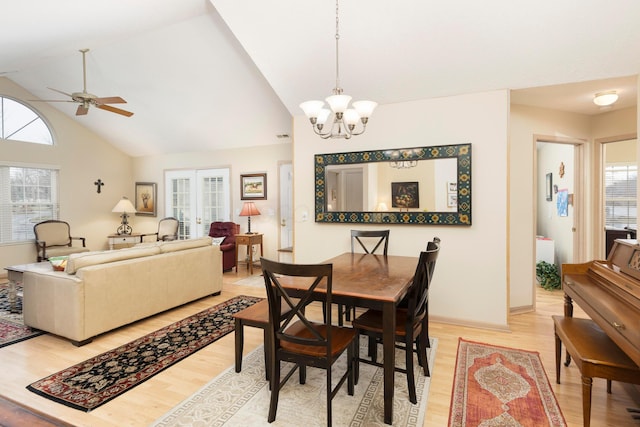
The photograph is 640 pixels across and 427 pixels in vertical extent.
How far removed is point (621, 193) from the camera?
5.83 meters

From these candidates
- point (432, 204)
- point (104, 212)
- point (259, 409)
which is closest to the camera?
point (259, 409)

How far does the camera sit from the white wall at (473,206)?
3365 millimetres

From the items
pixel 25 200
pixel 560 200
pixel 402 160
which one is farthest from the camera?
pixel 25 200

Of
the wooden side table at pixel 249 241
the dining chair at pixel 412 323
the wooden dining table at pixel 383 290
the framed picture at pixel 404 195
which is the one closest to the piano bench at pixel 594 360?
the dining chair at pixel 412 323

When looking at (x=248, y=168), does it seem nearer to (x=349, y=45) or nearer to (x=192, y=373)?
(x=349, y=45)

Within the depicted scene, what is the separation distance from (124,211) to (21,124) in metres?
2.27

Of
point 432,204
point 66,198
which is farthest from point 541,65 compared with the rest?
point 66,198

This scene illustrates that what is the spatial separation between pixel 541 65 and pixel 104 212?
26.8 ft

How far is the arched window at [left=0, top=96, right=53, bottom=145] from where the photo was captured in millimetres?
5805

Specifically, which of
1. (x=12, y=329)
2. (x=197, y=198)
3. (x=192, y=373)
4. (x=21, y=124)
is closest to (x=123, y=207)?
(x=197, y=198)

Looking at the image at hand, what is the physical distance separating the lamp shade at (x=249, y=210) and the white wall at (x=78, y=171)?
3.45m

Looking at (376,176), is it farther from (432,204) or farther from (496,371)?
(496,371)

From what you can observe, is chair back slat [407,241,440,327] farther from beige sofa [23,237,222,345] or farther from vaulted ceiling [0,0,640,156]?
beige sofa [23,237,222,345]

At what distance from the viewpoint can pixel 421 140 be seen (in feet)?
12.0
